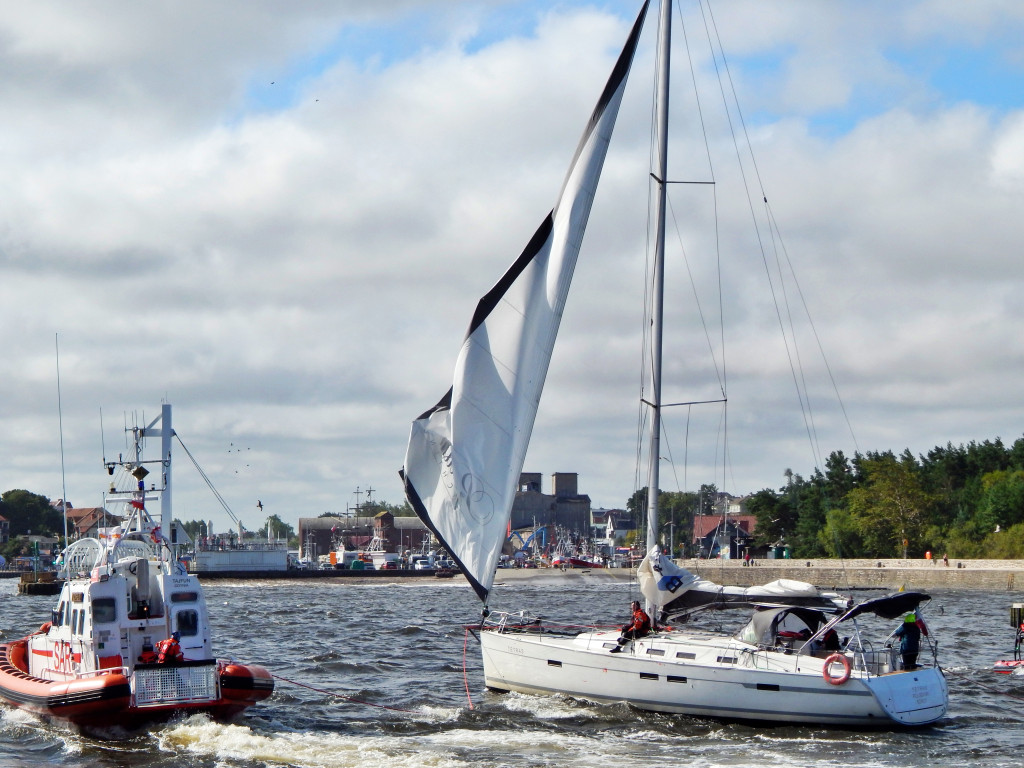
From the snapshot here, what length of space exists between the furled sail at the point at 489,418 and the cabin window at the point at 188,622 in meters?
5.90

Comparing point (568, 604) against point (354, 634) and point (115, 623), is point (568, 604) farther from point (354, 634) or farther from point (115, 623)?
point (115, 623)

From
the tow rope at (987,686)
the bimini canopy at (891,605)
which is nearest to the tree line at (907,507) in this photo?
the tow rope at (987,686)

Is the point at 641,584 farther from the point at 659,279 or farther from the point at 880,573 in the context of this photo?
the point at 880,573

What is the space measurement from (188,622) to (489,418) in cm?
847

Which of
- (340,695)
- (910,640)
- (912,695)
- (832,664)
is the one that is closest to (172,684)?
(340,695)

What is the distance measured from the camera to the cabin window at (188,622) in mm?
→ 28125

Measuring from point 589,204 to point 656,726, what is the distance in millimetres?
12292

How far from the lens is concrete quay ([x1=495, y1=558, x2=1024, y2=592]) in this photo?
289 feet

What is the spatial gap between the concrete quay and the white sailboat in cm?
5017

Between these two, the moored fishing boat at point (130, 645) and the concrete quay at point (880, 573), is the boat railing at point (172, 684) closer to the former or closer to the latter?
the moored fishing boat at point (130, 645)

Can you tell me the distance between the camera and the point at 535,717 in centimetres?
2809

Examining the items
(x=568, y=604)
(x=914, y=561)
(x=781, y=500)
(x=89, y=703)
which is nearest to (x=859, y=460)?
(x=781, y=500)

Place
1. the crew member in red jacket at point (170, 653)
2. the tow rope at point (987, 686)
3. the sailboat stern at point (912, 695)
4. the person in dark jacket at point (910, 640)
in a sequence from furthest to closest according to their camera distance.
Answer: the tow rope at point (987, 686) → the person in dark jacket at point (910, 640) → the crew member in red jacket at point (170, 653) → the sailboat stern at point (912, 695)

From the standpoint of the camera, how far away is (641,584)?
97.8 ft
